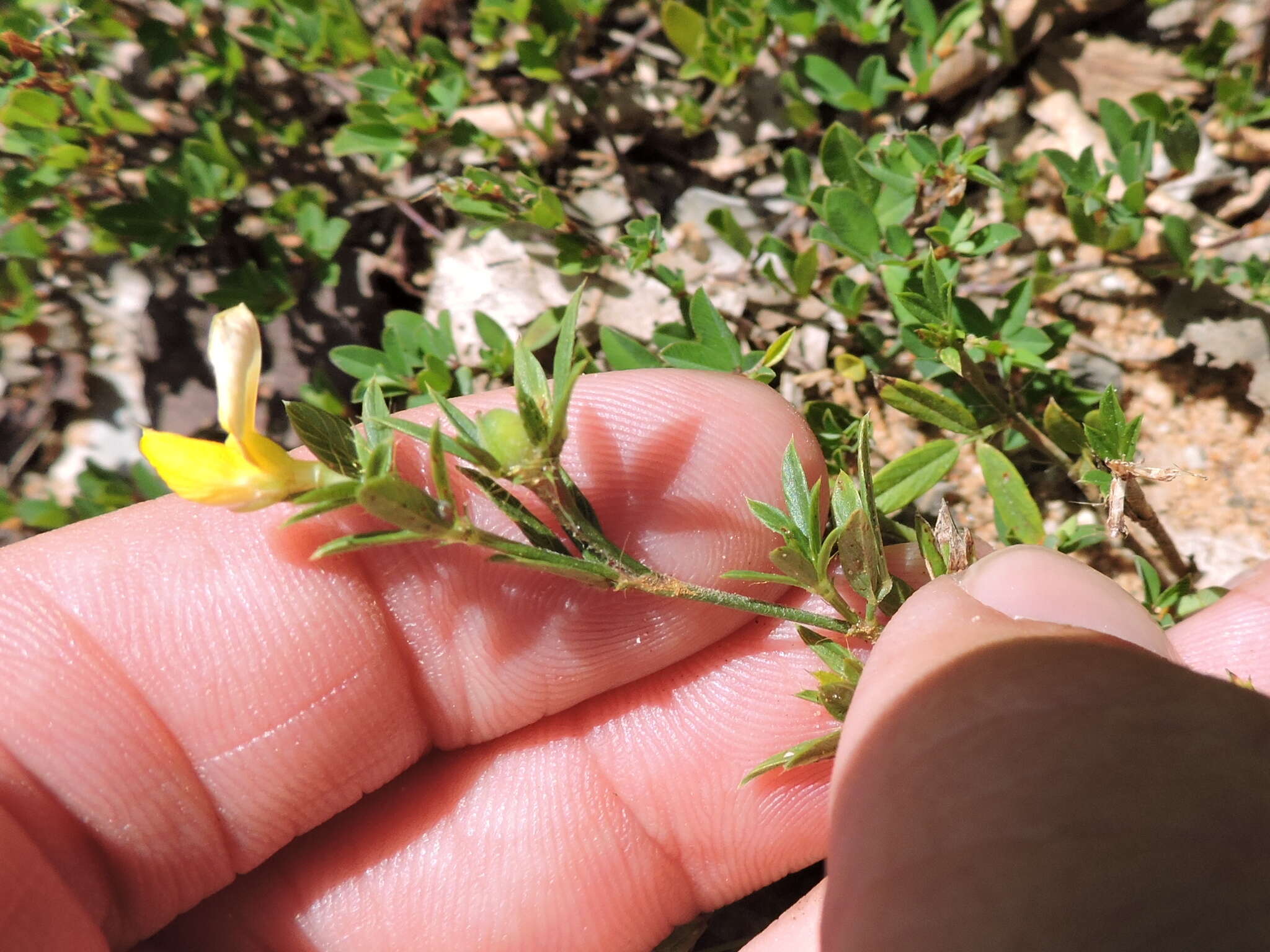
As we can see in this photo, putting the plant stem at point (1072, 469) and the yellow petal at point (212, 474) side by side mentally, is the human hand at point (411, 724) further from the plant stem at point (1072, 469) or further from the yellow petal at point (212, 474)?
the yellow petal at point (212, 474)

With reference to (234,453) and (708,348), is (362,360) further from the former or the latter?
(234,453)

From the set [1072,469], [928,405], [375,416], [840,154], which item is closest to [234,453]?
[375,416]

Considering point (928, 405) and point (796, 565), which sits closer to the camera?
point (796, 565)

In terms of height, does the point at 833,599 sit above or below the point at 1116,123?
below

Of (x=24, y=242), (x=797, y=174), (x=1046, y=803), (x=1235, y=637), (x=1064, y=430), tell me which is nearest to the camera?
(x=1046, y=803)

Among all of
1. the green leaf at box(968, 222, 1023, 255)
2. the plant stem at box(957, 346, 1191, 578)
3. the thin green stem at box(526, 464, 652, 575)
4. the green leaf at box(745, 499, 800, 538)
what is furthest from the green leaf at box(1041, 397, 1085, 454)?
the thin green stem at box(526, 464, 652, 575)

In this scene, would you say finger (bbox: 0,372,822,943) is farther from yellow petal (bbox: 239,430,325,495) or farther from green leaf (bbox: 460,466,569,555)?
yellow petal (bbox: 239,430,325,495)
